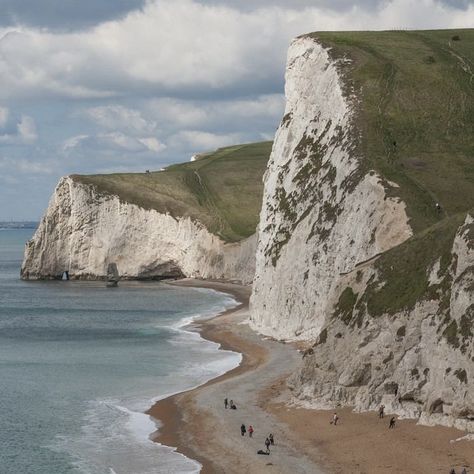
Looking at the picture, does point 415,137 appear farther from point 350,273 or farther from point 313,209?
point 350,273

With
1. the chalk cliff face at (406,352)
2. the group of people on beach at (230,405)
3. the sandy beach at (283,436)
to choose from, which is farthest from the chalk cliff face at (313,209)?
the group of people on beach at (230,405)

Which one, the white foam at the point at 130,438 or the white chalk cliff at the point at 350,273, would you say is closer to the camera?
the white foam at the point at 130,438

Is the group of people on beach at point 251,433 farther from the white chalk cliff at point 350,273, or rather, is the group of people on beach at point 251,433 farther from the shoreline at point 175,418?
the white chalk cliff at point 350,273

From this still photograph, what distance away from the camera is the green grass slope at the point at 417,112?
87.6m

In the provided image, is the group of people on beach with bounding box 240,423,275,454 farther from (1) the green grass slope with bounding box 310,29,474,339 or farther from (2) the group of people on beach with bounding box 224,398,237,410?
(1) the green grass slope with bounding box 310,29,474,339

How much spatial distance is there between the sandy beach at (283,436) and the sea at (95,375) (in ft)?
5.84

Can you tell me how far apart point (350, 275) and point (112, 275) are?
120369 mm

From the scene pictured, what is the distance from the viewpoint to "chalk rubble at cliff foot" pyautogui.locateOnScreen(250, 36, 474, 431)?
55438 millimetres

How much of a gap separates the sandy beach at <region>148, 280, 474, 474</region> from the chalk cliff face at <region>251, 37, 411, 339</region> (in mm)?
14754

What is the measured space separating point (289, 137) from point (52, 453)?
62.8m

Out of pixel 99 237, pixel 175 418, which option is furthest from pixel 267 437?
pixel 99 237

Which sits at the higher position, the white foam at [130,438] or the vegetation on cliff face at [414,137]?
the vegetation on cliff face at [414,137]

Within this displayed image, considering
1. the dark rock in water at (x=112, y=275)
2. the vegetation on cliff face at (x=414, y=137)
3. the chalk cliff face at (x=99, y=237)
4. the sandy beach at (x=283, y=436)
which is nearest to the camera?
the sandy beach at (x=283, y=436)

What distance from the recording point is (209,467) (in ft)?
169
